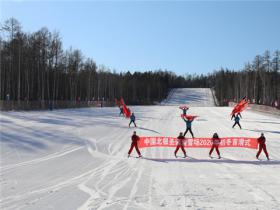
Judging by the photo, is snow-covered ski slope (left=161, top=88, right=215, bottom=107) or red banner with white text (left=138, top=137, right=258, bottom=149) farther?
snow-covered ski slope (left=161, top=88, right=215, bottom=107)

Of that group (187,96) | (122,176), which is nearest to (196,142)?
(122,176)

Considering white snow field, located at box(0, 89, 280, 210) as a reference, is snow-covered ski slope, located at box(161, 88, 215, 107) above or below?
above

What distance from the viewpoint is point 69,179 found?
15.2 meters

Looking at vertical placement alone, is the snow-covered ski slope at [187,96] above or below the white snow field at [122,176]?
above

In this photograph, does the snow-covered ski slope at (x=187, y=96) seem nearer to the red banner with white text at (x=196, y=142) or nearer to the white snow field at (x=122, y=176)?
the red banner with white text at (x=196, y=142)

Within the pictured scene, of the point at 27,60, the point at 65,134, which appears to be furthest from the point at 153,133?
the point at 27,60

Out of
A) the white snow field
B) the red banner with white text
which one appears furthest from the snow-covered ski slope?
the white snow field

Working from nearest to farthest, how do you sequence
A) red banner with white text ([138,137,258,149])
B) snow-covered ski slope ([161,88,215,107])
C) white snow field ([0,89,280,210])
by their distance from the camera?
white snow field ([0,89,280,210])
red banner with white text ([138,137,258,149])
snow-covered ski slope ([161,88,215,107])

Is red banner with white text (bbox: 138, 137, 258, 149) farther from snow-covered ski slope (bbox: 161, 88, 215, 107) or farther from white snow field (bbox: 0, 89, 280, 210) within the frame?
snow-covered ski slope (bbox: 161, 88, 215, 107)

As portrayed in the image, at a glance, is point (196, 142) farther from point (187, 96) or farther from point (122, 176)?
point (187, 96)

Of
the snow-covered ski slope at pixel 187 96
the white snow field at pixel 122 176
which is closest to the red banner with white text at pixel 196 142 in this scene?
the white snow field at pixel 122 176

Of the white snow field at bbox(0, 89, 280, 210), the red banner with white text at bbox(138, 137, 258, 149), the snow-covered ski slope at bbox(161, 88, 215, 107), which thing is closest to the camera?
the white snow field at bbox(0, 89, 280, 210)

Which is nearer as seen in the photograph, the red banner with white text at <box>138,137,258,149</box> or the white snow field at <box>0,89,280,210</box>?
the white snow field at <box>0,89,280,210</box>

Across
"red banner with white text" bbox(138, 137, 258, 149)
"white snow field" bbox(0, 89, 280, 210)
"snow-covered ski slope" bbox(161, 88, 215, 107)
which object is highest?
"snow-covered ski slope" bbox(161, 88, 215, 107)
